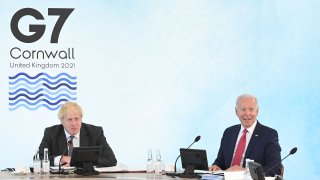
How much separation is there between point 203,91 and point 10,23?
94.3 inches

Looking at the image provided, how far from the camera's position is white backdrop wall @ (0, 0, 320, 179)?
845cm

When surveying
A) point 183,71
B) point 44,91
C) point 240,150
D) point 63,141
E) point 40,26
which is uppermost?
point 40,26

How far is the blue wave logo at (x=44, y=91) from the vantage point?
27.5ft

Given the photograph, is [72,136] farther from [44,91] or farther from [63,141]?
[44,91]

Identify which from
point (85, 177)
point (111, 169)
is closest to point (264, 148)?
point (111, 169)

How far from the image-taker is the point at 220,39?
8.62m

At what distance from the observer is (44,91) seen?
8.41 metres

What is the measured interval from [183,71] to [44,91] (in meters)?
1.65

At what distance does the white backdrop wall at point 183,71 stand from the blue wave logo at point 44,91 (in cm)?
6

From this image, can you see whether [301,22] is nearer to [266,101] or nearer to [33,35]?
[266,101]

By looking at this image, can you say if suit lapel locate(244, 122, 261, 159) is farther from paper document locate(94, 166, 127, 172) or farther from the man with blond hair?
the man with blond hair

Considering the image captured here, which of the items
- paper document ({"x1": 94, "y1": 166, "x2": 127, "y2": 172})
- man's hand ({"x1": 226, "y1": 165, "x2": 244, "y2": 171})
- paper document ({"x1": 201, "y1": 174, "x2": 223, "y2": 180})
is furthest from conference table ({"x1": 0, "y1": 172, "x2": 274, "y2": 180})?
man's hand ({"x1": 226, "y1": 165, "x2": 244, "y2": 171})

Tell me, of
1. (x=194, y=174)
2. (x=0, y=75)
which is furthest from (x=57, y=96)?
(x=194, y=174)

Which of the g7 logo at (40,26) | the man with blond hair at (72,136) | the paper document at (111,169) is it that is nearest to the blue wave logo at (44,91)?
the g7 logo at (40,26)
